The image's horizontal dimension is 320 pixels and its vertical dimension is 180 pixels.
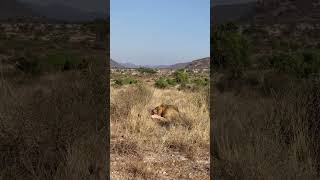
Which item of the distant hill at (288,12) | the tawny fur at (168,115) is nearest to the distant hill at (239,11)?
the distant hill at (288,12)

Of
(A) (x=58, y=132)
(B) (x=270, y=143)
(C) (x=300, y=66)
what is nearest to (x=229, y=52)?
(C) (x=300, y=66)

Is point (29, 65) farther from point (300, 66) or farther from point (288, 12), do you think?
point (288, 12)

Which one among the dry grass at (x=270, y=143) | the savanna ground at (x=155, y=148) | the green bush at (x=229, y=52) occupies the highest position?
the green bush at (x=229, y=52)

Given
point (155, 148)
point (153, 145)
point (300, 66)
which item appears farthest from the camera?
point (300, 66)

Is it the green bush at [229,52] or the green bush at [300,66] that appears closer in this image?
the green bush at [300,66]

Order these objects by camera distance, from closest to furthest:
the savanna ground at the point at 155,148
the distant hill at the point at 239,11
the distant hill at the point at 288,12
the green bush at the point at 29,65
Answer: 1. the savanna ground at the point at 155,148
2. the green bush at the point at 29,65
3. the distant hill at the point at 239,11
4. the distant hill at the point at 288,12

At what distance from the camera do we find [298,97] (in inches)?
223

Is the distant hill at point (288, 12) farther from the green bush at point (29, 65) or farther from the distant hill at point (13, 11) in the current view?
the green bush at point (29, 65)

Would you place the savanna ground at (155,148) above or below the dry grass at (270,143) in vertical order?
below

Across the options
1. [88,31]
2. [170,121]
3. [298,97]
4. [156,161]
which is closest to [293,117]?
[298,97]

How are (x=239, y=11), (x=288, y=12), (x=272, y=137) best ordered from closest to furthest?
(x=272, y=137), (x=239, y=11), (x=288, y=12)

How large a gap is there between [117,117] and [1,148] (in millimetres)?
4494

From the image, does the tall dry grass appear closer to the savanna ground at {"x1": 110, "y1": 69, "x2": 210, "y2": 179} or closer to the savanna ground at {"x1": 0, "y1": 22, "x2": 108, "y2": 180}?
the savanna ground at {"x1": 0, "y1": 22, "x2": 108, "y2": 180}

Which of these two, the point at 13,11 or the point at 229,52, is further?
the point at 13,11
